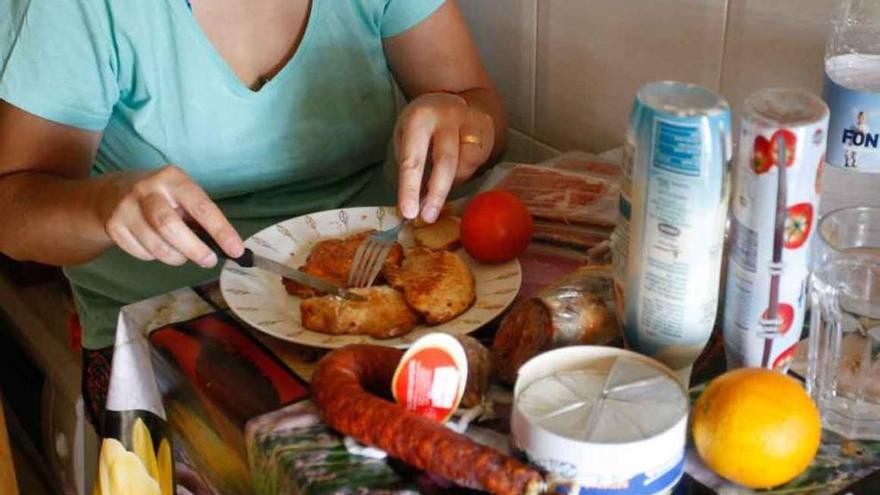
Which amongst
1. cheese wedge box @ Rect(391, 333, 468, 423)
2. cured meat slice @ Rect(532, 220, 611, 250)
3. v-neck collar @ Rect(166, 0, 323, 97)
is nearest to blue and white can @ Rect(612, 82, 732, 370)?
cheese wedge box @ Rect(391, 333, 468, 423)

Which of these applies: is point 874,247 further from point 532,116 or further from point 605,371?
point 532,116

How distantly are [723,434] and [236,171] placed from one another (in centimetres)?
76

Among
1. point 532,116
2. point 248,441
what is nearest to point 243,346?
point 248,441

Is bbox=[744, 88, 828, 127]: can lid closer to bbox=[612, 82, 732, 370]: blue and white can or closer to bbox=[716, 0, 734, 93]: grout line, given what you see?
bbox=[612, 82, 732, 370]: blue and white can

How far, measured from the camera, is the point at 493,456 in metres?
0.62

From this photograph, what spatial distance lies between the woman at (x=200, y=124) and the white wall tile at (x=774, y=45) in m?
0.28

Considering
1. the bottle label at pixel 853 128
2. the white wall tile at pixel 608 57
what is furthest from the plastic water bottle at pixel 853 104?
the white wall tile at pixel 608 57

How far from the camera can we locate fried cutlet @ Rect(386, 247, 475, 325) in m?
0.85

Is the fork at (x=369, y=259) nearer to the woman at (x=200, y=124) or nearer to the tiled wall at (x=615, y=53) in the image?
the woman at (x=200, y=124)

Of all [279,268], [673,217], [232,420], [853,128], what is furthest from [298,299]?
[853,128]

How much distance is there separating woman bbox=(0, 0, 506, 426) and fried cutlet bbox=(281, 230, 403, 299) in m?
0.06

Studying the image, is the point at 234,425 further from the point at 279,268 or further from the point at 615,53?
the point at 615,53

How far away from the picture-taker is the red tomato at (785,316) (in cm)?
67

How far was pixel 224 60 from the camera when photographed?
118cm
